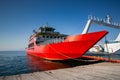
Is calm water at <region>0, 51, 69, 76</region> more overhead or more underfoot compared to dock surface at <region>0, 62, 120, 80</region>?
more underfoot

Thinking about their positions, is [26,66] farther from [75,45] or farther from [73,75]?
[73,75]

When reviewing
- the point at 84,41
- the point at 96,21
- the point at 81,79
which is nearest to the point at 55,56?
the point at 84,41

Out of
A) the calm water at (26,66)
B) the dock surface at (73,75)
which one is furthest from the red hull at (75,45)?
the dock surface at (73,75)

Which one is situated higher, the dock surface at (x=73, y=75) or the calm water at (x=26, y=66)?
the dock surface at (x=73, y=75)

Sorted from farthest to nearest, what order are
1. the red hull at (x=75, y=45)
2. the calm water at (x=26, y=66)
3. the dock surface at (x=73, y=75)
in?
the calm water at (x=26, y=66) → the red hull at (x=75, y=45) → the dock surface at (x=73, y=75)

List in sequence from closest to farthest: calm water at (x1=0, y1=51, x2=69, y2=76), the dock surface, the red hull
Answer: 1. the dock surface
2. the red hull
3. calm water at (x1=0, y1=51, x2=69, y2=76)

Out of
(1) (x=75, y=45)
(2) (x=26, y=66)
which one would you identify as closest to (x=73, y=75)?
(1) (x=75, y=45)

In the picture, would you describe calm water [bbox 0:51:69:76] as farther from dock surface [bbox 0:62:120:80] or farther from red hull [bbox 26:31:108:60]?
dock surface [bbox 0:62:120:80]

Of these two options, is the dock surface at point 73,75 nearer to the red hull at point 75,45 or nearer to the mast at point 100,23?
the red hull at point 75,45

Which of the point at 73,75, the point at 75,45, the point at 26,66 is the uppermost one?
the point at 75,45

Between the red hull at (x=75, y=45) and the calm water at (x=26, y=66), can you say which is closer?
the red hull at (x=75, y=45)

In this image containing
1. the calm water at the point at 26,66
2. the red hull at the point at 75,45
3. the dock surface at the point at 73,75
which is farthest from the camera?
the calm water at the point at 26,66

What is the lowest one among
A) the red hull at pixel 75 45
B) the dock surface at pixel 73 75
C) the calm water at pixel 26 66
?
the calm water at pixel 26 66

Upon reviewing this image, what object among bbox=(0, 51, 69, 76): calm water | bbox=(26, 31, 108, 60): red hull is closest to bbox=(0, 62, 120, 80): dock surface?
bbox=(26, 31, 108, 60): red hull
